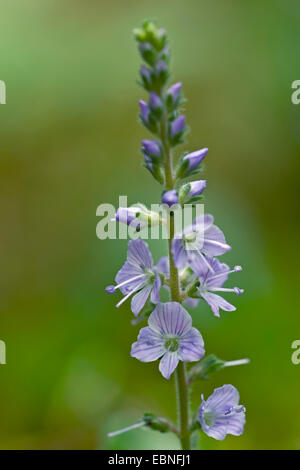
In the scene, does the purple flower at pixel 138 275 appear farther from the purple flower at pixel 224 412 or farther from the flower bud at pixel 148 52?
the flower bud at pixel 148 52

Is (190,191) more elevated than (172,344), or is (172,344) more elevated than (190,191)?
(190,191)

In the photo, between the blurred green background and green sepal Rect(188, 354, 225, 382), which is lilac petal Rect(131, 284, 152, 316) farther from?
the blurred green background

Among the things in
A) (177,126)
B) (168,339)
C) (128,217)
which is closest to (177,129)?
(177,126)

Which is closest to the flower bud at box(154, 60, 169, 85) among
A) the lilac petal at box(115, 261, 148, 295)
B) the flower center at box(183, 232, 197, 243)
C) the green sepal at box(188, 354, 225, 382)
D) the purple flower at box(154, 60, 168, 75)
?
the purple flower at box(154, 60, 168, 75)

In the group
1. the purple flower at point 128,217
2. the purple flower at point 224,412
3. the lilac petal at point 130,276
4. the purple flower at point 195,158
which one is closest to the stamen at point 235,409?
the purple flower at point 224,412

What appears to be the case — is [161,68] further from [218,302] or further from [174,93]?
[218,302]
